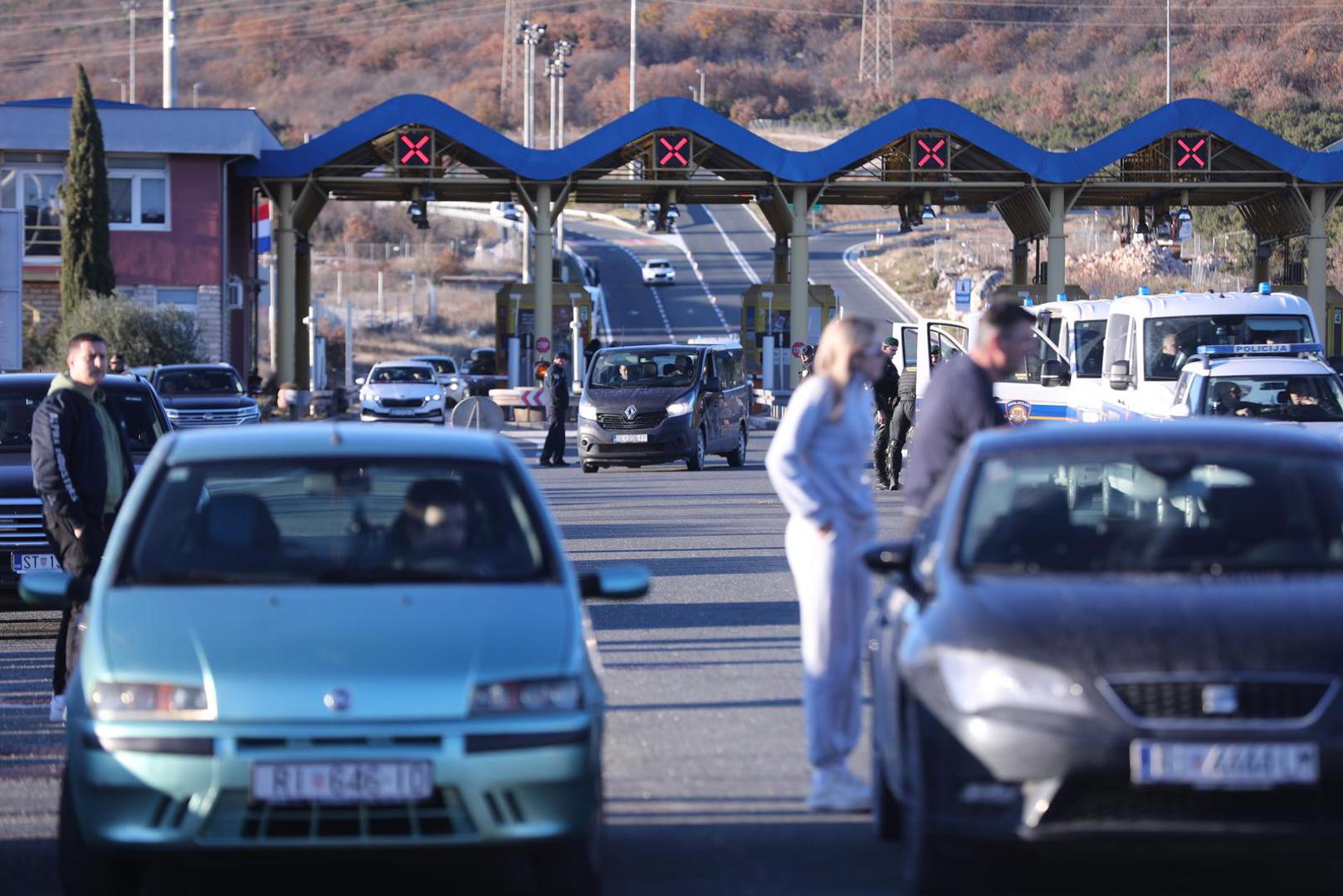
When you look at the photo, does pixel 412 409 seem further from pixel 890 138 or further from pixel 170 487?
pixel 170 487

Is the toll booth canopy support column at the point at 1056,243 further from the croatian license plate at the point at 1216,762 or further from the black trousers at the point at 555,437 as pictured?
the croatian license plate at the point at 1216,762

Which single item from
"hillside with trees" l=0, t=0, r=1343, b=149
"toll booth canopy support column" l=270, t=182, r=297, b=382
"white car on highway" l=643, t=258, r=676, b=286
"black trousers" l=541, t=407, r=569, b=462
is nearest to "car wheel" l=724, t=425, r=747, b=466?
"black trousers" l=541, t=407, r=569, b=462

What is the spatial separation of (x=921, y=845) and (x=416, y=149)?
4216 centimetres

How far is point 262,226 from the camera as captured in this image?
57500 millimetres

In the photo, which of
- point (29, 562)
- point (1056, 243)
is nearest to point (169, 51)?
point (1056, 243)

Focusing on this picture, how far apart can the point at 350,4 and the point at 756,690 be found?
176 m

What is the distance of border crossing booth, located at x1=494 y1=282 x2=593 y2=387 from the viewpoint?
48781 millimetres

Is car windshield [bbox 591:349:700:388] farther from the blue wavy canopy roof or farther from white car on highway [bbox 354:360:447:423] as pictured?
the blue wavy canopy roof

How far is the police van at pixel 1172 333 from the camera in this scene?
21109 millimetres

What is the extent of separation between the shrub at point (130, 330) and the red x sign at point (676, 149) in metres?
12.2

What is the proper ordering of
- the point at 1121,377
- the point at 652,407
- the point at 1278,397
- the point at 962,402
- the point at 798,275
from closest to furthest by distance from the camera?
the point at 962,402 → the point at 1278,397 → the point at 1121,377 → the point at 652,407 → the point at 798,275

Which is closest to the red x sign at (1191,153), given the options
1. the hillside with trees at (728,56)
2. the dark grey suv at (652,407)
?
the dark grey suv at (652,407)

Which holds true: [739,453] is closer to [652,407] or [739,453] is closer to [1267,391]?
[652,407]

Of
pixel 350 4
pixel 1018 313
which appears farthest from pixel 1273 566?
pixel 350 4
